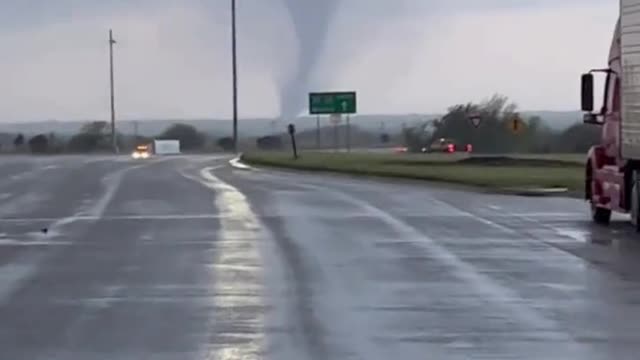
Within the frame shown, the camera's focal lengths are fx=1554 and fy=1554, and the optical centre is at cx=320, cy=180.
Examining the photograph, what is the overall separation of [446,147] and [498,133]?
8678 mm

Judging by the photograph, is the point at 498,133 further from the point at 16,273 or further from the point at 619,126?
the point at 16,273

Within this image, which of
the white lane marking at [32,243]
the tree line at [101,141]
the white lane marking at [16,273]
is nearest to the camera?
the white lane marking at [16,273]

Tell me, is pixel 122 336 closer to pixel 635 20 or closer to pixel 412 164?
pixel 635 20

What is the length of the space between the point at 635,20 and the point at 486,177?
20.2 m

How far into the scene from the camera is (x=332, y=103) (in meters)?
76.8

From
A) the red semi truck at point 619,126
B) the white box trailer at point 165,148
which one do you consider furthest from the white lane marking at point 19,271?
the white box trailer at point 165,148

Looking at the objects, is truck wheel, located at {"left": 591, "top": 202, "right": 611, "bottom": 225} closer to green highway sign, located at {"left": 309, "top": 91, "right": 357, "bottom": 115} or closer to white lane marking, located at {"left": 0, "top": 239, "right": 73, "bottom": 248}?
white lane marking, located at {"left": 0, "top": 239, "right": 73, "bottom": 248}

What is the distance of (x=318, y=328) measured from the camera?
1334 centimetres

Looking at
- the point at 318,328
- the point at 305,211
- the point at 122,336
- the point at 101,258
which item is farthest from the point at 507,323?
the point at 305,211

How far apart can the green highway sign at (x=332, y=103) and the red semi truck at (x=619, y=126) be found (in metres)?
48.5

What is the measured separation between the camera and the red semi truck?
24688mm

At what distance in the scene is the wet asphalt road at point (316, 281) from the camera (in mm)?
12555

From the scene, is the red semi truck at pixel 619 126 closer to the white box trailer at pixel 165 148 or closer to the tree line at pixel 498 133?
the tree line at pixel 498 133

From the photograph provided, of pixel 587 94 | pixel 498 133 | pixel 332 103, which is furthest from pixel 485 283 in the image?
pixel 498 133
